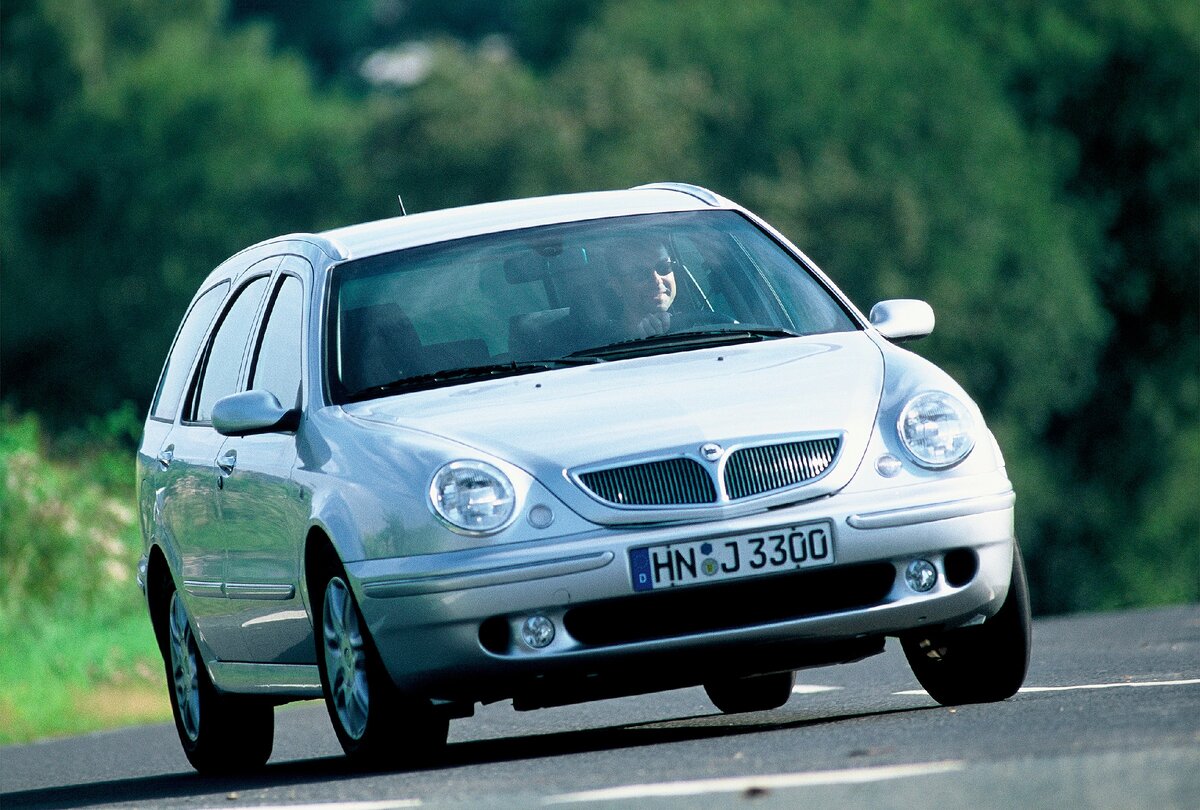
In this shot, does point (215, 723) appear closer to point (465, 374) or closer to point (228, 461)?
point (228, 461)

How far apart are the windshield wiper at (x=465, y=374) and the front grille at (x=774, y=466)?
929mm

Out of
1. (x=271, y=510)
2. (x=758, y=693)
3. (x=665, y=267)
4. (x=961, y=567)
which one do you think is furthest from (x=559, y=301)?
(x=758, y=693)

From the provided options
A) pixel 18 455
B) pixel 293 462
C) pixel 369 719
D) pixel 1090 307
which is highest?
pixel 293 462

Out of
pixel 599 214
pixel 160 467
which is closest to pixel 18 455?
A: pixel 160 467

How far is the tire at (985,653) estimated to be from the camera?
8.55 meters

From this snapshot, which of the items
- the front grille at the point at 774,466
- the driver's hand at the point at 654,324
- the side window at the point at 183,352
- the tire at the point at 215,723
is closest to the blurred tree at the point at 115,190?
the side window at the point at 183,352

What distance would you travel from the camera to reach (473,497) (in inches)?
309

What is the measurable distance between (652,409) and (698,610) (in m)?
0.61

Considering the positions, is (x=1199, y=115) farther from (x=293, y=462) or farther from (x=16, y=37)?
(x=293, y=462)

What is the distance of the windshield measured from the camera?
8.78m

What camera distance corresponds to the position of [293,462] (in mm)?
8664

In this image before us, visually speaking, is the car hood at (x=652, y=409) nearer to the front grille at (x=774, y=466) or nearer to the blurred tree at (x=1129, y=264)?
the front grille at (x=774, y=466)

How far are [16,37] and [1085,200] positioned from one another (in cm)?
2600

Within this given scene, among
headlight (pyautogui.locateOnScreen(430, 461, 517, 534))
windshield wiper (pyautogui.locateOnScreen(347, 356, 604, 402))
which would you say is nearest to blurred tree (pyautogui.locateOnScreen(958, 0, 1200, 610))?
windshield wiper (pyautogui.locateOnScreen(347, 356, 604, 402))
